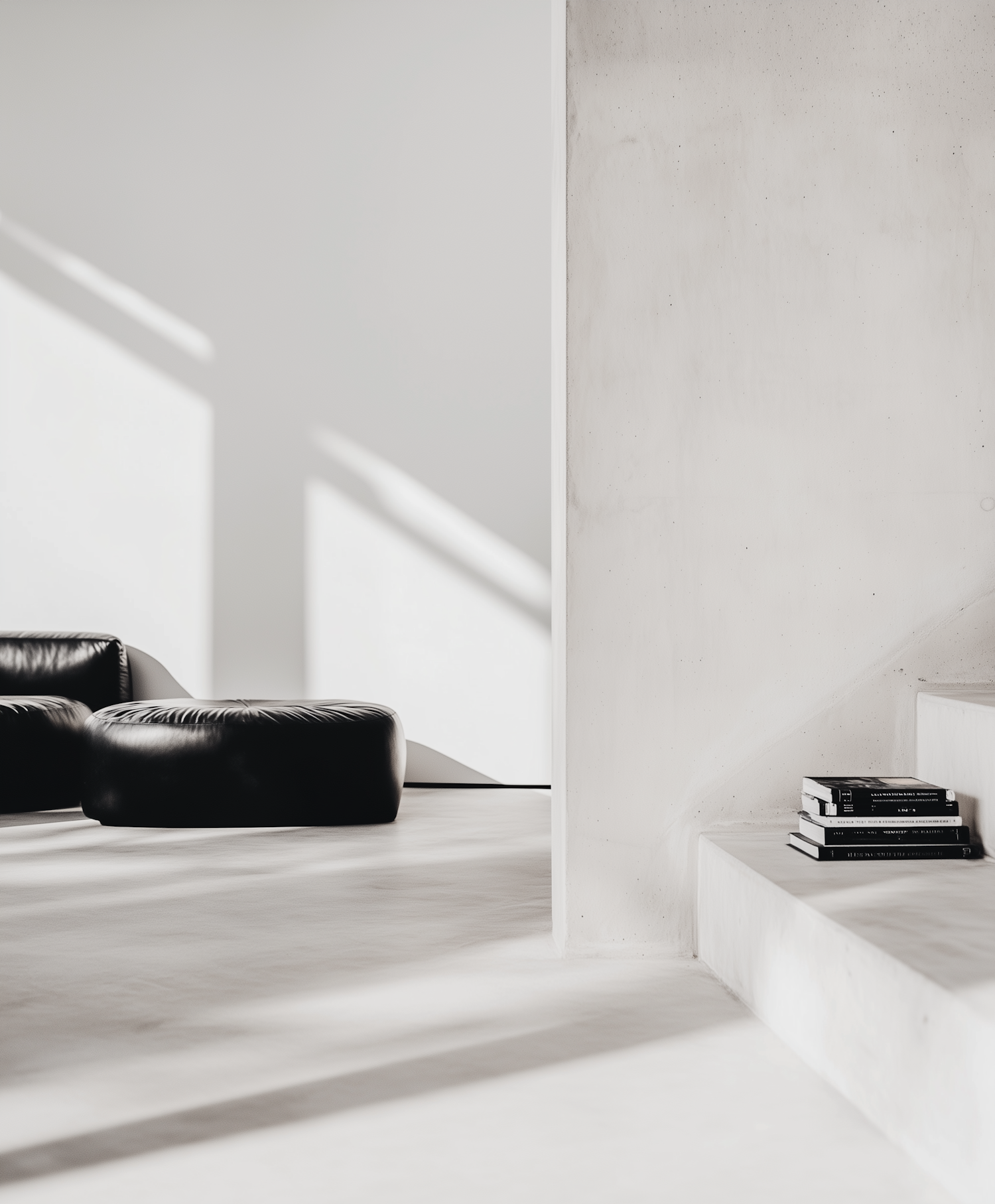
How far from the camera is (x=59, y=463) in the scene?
19.5ft

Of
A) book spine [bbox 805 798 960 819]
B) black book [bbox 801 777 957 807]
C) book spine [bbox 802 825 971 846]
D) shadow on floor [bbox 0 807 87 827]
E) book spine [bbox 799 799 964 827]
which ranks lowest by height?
shadow on floor [bbox 0 807 87 827]

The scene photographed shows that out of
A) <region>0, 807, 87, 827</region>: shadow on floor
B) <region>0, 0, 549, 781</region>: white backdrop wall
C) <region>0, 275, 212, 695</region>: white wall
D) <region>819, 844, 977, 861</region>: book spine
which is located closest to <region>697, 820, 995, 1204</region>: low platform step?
<region>819, 844, 977, 861</region>: book spine

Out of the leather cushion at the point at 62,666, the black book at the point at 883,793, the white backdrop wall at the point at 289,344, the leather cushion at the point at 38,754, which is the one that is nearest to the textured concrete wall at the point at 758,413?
the black book at the point at 883,793

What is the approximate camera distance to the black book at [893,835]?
234 centimetres

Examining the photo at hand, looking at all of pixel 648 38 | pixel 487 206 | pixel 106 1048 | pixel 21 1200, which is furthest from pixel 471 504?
pixel 21 1200

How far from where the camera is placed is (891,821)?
2.37m

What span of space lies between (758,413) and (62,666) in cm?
394

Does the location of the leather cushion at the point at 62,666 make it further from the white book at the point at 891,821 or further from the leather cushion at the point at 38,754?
the white book at the point at 891,821

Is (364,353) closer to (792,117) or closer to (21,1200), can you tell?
(792,117)

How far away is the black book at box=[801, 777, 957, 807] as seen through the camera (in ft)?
7.73

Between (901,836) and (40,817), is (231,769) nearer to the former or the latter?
(40,817)

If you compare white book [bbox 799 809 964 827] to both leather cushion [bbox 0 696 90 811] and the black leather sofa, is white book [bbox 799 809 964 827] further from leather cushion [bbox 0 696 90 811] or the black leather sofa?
leather cushion [bbox 0 696 90 811]

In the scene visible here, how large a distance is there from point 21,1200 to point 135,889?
183cm

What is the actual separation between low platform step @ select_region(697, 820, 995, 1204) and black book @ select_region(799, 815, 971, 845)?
5 cm
